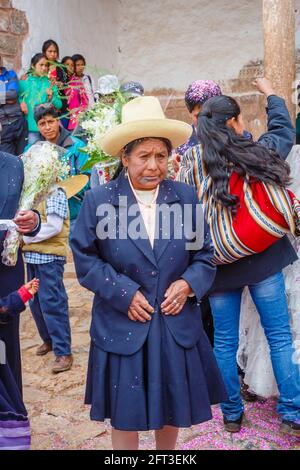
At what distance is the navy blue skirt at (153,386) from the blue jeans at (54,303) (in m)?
1.88

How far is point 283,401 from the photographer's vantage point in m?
3.56

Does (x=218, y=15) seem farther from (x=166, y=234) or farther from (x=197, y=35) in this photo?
(x=166, y=234)

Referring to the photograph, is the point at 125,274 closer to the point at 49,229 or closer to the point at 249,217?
the point at 249,217

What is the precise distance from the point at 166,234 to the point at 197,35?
8.50m

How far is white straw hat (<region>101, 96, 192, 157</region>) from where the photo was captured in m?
2.80

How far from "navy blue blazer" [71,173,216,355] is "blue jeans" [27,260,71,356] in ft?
6.01

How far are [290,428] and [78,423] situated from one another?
49.3 inches

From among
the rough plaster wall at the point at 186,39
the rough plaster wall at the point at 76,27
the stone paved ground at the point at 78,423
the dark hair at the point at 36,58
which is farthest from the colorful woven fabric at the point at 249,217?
the rough plaster wall at the point at 186,39

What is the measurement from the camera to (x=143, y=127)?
280cm

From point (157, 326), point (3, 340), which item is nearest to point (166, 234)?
point (157, 326)

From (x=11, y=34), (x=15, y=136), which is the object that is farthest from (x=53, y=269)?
(x=11, y=34)

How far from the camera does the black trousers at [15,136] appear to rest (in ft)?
27.5

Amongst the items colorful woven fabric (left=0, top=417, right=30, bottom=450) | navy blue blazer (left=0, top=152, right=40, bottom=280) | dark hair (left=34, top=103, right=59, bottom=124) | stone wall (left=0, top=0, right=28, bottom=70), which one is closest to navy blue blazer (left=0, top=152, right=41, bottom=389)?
navy blue blazer (left=0, top=152, right=40, bottom=280)

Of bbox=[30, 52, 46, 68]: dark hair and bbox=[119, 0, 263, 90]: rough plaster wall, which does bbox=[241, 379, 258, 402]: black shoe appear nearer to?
bbox=[30, 52, 46, 68]: dark hair
